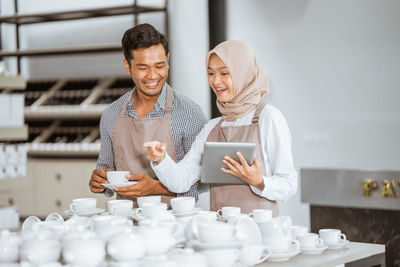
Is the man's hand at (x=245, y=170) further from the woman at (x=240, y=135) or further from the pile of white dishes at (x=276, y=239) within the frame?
the pile of white dishes at (x=276, y=239)

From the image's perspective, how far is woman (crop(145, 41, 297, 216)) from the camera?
2.75m

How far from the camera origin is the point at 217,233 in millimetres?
1900

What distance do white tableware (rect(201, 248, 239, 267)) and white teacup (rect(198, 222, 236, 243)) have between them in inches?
1.3

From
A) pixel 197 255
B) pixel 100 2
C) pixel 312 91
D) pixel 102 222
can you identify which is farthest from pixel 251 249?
pixel 100 2

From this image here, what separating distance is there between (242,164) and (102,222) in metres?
0.69

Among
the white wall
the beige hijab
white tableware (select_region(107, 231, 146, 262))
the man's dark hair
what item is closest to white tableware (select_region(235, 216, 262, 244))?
white tableware (select_region(107, 231, 146, 262))

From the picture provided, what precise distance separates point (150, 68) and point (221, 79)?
16.2 inches

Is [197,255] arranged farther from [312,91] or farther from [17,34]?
[17,34]

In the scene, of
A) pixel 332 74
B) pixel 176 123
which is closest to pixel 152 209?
pixel 176 123

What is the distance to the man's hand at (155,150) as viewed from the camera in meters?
2.72

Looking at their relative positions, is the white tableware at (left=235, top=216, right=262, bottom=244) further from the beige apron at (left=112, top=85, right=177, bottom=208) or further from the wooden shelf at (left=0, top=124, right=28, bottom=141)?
the wooden shelf at (left=0, top=124, right=28, bottom=141)

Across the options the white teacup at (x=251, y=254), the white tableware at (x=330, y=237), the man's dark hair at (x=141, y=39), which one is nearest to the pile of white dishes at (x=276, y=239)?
the white teacup at (x=251, y=254)

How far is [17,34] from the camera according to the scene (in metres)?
6.89

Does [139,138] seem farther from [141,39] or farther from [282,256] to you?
[282,256]
